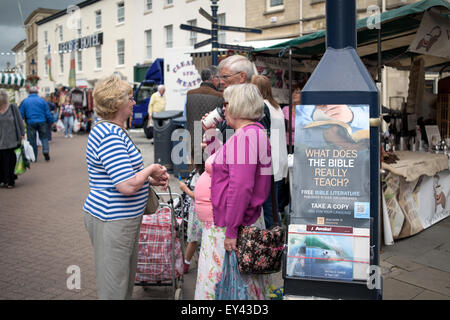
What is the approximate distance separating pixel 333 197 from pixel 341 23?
3.96ft

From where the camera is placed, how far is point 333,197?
262cm

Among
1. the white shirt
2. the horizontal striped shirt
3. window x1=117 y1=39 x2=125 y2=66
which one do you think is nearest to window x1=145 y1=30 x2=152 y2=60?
window x1=117 y1=39 x2=125 y2=66

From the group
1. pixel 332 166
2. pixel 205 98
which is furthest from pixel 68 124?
pixel 332 166

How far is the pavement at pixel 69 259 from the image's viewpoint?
389 centimetres

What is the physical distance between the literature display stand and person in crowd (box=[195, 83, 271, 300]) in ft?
0.73

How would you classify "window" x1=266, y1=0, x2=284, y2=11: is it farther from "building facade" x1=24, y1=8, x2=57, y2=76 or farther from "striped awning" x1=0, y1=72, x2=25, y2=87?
"building facade" x1=24, y1=8, x2=57, y2=76

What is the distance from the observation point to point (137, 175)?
2615 mm

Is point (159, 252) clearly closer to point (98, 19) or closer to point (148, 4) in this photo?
point (148, 4)

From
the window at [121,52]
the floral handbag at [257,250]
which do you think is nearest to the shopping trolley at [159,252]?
the floral handbag at [257,250]

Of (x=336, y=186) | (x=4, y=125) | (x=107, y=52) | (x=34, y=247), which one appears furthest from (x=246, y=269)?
(x=107, y=52)

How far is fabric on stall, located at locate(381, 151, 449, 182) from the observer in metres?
5.11

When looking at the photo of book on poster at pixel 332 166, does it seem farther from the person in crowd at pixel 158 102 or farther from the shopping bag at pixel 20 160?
the person in crowd at pixel 158 102

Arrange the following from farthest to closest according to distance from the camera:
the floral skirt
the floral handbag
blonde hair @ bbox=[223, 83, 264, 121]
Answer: the floral skirt → blonde hair @ bbox=[223, 83, 264, 121] → the floral handbag
